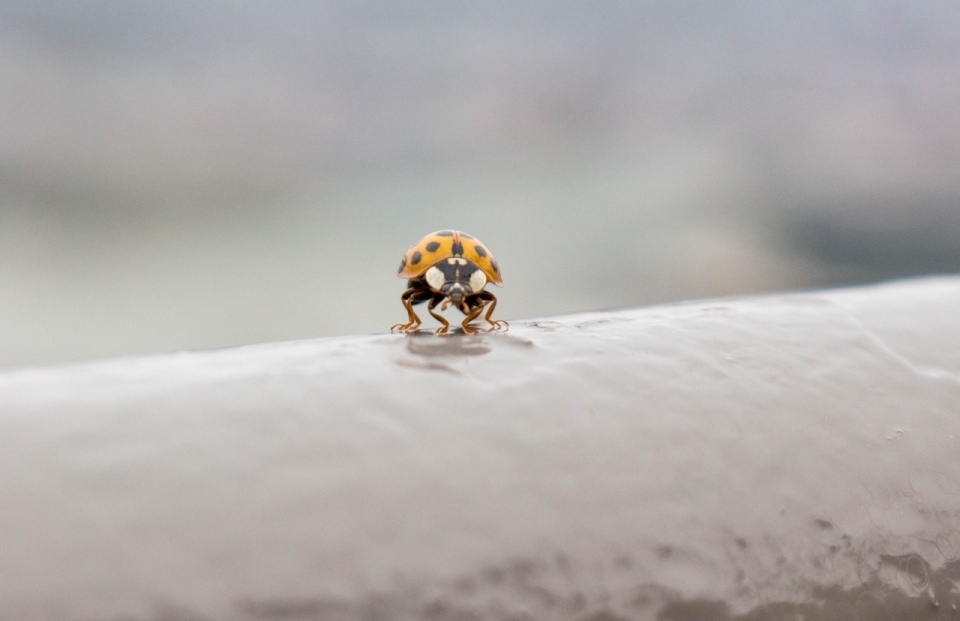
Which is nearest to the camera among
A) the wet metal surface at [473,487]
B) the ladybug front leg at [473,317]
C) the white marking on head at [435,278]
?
the wet metal surface at [473,487]

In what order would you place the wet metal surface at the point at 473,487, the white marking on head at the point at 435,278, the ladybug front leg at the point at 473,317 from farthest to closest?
the white marking on head at the point at 435,278 < the ladybug front leg at the point at 473,317 < the wet metal surface at the point at 473,487

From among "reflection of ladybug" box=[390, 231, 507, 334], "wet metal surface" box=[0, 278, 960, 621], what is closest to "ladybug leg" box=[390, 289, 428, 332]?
"reflection of ladybug" box=[390, 231, 507, 334]

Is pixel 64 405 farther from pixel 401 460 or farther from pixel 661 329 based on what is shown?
pixel 661 329

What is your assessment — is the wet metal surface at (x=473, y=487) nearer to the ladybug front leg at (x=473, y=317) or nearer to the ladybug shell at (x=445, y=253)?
the ladybug front leg at (x=473, y=317)

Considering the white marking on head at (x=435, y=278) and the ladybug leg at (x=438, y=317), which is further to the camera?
the white marking on head at (x=435, y=278)

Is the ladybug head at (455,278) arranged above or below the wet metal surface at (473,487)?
above

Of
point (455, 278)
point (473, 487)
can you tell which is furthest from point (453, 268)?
point (473, 487)

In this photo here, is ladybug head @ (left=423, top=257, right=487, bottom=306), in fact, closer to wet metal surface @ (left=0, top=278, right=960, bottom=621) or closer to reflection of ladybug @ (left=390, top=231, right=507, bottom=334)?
reflection of ladybug @ (left=390, top=231, right=507, bottom=334)

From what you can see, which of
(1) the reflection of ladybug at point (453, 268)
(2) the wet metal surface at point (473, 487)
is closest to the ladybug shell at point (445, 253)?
(1) the reflection of ladybug at point (453, 268)
